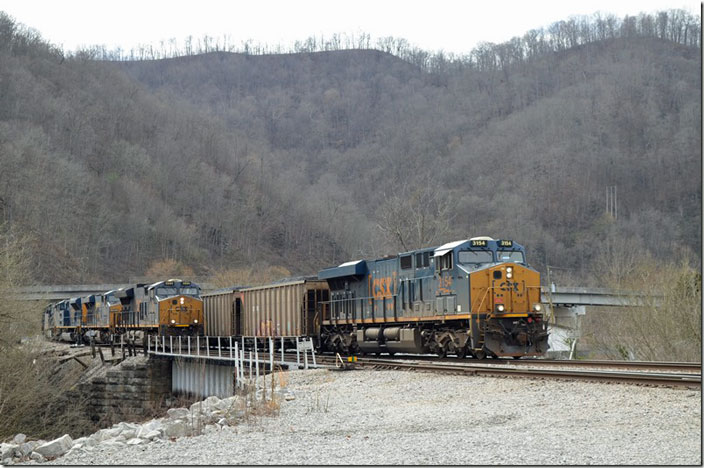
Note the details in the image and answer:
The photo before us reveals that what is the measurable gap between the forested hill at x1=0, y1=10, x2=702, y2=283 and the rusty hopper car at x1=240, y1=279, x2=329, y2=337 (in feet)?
87.2

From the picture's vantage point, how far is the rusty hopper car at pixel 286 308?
2928 centimetres

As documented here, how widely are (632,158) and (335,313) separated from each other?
383 feet

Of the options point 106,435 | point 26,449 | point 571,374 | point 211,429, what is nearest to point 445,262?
point 571,374

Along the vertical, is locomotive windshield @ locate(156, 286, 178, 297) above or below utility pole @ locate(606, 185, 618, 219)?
below

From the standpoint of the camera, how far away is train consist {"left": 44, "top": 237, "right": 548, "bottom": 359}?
20625 millimetres

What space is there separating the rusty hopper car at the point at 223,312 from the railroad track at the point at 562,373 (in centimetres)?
1519

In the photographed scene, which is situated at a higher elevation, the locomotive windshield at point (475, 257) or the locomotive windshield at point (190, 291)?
the locomotive windshield at point (475, 257)

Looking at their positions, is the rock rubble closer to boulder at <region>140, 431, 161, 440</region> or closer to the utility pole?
boulder at <region>140, 431, 161, 440</region>

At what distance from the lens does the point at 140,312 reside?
40.6 m

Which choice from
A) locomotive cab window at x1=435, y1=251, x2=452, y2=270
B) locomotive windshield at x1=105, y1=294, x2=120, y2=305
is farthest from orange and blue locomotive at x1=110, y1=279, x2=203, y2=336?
locomotive cab window at x1=435, y1=251, x2=452, y2=270

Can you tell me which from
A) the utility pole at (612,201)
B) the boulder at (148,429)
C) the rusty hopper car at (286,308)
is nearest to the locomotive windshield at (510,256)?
the rusty hopper car at (286,308)

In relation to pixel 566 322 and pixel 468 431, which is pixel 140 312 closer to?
pixel 566 322

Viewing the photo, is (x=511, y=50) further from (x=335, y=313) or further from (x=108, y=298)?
(x=335, y=313)

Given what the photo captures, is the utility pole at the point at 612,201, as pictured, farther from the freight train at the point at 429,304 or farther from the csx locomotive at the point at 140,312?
the freight train at the point at 429,304
